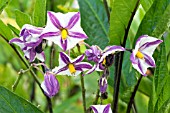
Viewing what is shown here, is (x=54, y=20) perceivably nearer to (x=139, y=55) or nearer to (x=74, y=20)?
(x=74, y=20)

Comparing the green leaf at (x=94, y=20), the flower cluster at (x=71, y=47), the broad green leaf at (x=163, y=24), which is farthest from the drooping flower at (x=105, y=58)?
the green leaf at (x=94, y=20)

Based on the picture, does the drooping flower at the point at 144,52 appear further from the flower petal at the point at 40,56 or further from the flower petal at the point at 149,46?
the flower petal at the point at 40,56

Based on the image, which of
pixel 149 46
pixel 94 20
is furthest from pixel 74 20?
pixel 94 20

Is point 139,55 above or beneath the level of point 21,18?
beneath

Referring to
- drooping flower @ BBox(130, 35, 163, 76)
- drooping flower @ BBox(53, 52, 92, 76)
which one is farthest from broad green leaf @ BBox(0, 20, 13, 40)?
drooping flower @ BBox(130, 35, 163, 76)

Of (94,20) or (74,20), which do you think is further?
(94,20)

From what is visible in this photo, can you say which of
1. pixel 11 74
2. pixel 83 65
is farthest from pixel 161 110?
pixel 11 74

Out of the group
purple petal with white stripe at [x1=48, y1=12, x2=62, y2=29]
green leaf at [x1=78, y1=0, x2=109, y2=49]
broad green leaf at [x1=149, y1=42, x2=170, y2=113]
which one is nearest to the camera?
purple petal with white stripe at [x1=48, y1=12, x2=62, y2=29]

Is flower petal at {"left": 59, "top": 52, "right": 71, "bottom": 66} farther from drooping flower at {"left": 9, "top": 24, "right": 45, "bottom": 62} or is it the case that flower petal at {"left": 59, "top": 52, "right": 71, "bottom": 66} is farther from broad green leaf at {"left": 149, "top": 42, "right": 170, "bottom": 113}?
broad green leaf at {"left": 149, "top": 42, "right": 170, "bottom": 113}

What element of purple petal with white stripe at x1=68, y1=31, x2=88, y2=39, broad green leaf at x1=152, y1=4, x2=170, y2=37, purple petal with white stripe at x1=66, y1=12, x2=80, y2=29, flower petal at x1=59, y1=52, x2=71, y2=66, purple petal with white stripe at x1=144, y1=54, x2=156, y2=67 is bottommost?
purple petal with white stripe at x1=144, y1=54, x2=156, y2=67
